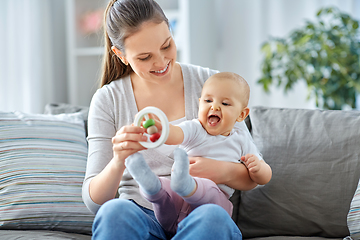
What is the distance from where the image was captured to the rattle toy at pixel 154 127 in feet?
3.21

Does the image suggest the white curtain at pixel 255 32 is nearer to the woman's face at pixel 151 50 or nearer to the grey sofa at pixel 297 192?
the grey sofa at pixel 297 192

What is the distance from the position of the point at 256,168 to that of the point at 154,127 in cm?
39

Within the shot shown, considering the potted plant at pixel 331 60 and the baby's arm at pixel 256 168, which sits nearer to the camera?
the baby's arm at pixel 256 168

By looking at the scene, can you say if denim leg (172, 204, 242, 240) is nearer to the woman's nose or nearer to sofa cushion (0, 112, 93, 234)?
the woman's nose

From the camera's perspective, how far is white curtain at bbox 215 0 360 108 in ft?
11.0

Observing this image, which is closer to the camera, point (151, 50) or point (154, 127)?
point (154, 127)

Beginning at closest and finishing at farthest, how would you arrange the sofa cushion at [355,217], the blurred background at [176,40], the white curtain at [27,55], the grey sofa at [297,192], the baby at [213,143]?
the baby at [213,143], the sofa cushion at [355,217], the grey sofa at [297,192], the white curtain at [27,55], the blurred background at [176,40]

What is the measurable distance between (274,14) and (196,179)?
2685 millimetres

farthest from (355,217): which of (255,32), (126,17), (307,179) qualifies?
(255,32)

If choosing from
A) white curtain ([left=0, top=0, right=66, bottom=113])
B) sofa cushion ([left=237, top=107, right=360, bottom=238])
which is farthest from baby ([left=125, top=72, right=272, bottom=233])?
white curtain ([left=0, top=0, right=66, bottom=113])

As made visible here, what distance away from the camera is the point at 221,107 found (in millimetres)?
1202

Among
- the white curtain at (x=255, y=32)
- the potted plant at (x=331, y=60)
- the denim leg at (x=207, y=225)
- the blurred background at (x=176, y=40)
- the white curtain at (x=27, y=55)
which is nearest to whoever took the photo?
the denim leg at (x=207, y=225)

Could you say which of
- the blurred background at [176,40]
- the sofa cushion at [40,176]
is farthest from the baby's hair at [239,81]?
the blurred background at [176,40]

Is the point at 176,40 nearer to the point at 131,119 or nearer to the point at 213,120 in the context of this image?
the point at 131,119
